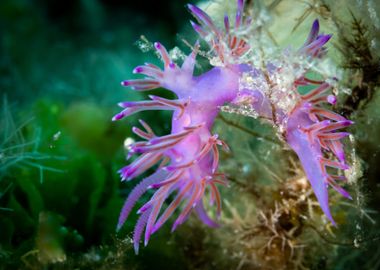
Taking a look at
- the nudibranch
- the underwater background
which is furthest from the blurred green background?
the nudibranch

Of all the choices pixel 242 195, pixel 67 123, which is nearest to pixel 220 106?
pixel 242 195

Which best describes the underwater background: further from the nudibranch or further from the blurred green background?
the nudibranch

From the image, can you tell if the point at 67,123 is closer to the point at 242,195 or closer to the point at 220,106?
the point at 242,195

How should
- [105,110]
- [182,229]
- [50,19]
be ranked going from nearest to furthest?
[182,229] < [105,110] < [50,19]

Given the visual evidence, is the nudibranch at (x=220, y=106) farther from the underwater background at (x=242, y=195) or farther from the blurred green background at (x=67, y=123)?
the blurred green background at (x=67, y=123)

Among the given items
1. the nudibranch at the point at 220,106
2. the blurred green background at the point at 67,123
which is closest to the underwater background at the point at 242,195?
the blurred green background at the point at 67,123

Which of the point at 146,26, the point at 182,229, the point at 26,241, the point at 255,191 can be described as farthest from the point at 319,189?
the point at 146,26

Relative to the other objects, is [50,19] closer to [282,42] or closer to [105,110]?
[105,110]

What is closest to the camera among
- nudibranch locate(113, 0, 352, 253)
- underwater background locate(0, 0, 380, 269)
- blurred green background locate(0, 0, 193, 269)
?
nudibranch locate(113, 0, 352, 253)
